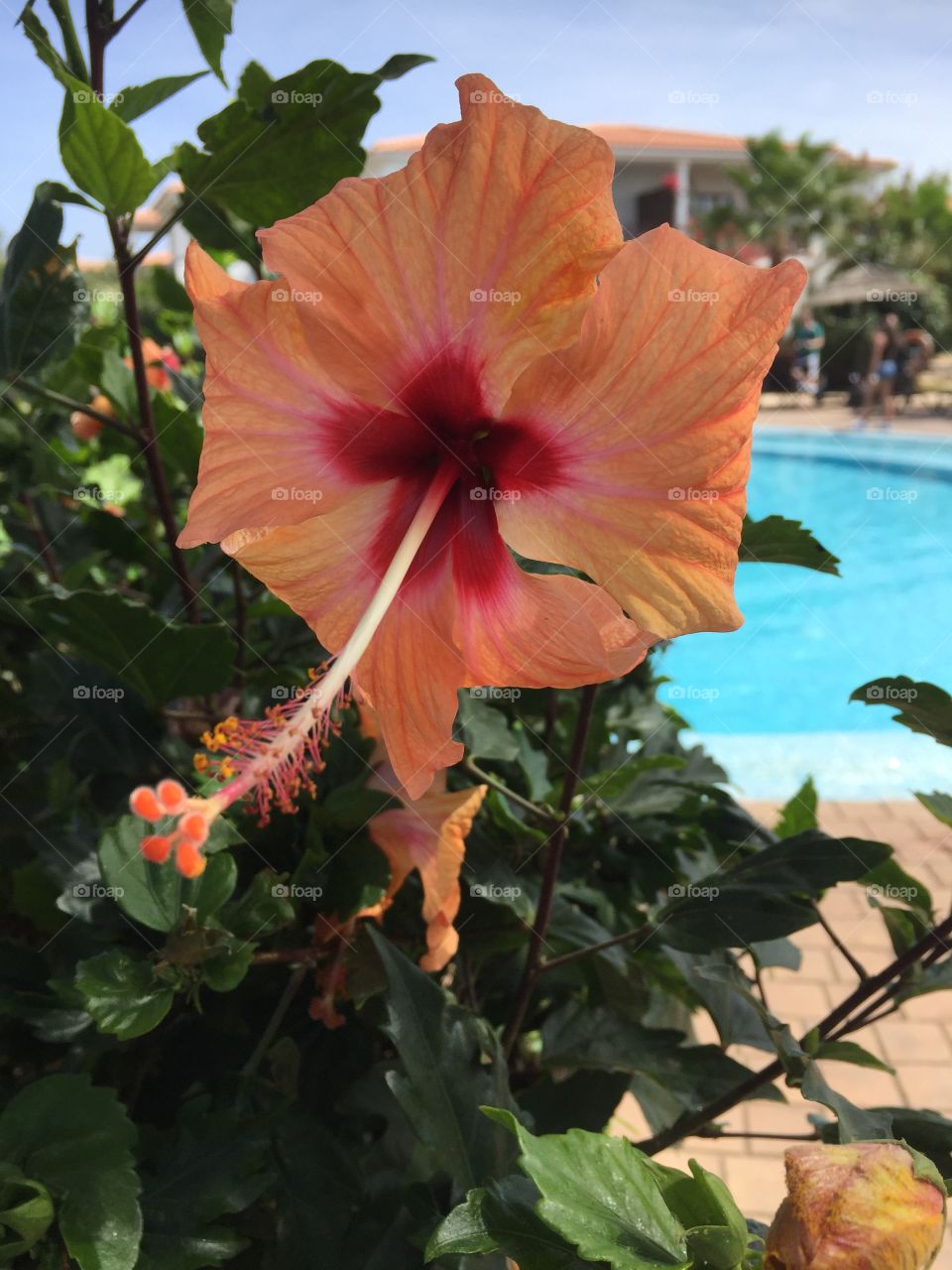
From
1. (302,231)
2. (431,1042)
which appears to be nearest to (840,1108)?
(431,1042)

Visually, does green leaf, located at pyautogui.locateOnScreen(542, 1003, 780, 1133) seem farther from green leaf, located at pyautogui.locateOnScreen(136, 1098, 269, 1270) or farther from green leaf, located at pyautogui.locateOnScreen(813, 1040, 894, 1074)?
green leaf, located at pyautogui.locateOnScreen(136, 1098, 269, 1270)

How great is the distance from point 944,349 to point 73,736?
2186cm

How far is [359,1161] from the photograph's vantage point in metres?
0.90

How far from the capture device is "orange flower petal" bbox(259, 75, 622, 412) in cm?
50

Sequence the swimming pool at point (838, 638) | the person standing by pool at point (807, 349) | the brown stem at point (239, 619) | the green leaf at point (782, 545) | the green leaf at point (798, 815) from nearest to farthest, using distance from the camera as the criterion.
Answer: the green leaf at point (782, 545)
the brown stem at point (239, 619)
the green leaf at point (798, 815)
the swimming pool at point (838, 638)
the person standing by pool at point (807, 349)

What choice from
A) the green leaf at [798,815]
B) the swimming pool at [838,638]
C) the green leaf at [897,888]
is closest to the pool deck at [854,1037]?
the swimming pool at [838,638]

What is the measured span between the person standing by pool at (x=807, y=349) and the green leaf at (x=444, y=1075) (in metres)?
15.8

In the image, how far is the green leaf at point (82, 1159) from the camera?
653mm

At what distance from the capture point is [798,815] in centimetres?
130

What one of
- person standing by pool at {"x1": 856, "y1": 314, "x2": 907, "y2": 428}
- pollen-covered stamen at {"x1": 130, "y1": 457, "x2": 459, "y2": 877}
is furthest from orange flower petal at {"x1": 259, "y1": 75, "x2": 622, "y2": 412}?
person standing by pool at {"x1": 856, "y1": 314, "x2": 907, "y2": 428}

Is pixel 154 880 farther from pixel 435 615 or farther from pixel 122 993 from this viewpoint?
pixel 435 615

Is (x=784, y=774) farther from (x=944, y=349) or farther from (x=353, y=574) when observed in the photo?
(x=944, y=349)

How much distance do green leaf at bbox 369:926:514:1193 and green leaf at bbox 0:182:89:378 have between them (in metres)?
A: 0.59

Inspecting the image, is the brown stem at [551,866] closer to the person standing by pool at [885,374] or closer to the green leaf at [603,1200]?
the green leaf at [603,1200]
